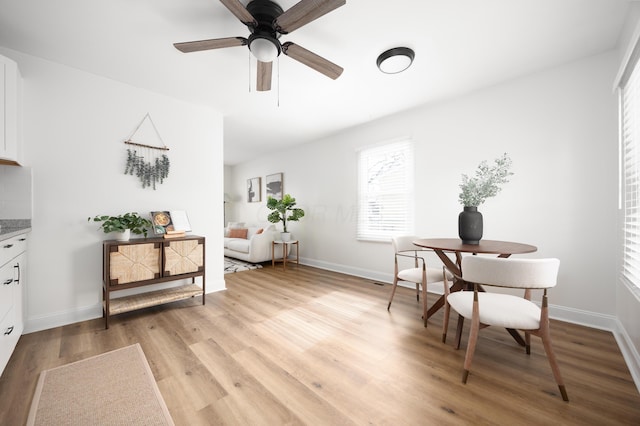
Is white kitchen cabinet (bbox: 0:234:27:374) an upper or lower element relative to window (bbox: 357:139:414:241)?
lower

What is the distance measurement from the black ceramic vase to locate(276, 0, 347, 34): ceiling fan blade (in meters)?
1.96

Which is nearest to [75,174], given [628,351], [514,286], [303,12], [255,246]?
[303,12]

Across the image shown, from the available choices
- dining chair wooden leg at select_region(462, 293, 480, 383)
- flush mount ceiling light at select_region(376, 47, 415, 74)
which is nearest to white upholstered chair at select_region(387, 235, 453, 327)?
dining chair wooden leg at select_region(462, 293, 480, 383)

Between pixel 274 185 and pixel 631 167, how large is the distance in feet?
18.2

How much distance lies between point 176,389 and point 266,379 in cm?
54

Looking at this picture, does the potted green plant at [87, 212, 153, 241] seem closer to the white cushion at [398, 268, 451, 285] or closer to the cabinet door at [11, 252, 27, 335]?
the cabinet door at [11, 252, 27, 335]

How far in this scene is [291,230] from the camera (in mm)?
5879

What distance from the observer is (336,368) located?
1781mm

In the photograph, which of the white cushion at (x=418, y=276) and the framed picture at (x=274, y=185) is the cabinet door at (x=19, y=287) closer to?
the white cushion at (x=418, y=276)

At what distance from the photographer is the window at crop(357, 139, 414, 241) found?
3.83 metres

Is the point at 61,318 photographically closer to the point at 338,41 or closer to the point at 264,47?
the point at 264,47

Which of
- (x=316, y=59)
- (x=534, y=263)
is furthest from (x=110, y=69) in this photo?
(x=534, y=263)

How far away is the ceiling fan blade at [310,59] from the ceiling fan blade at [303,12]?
0.15 m

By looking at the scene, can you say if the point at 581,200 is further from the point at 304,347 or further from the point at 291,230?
the point at 291,230
